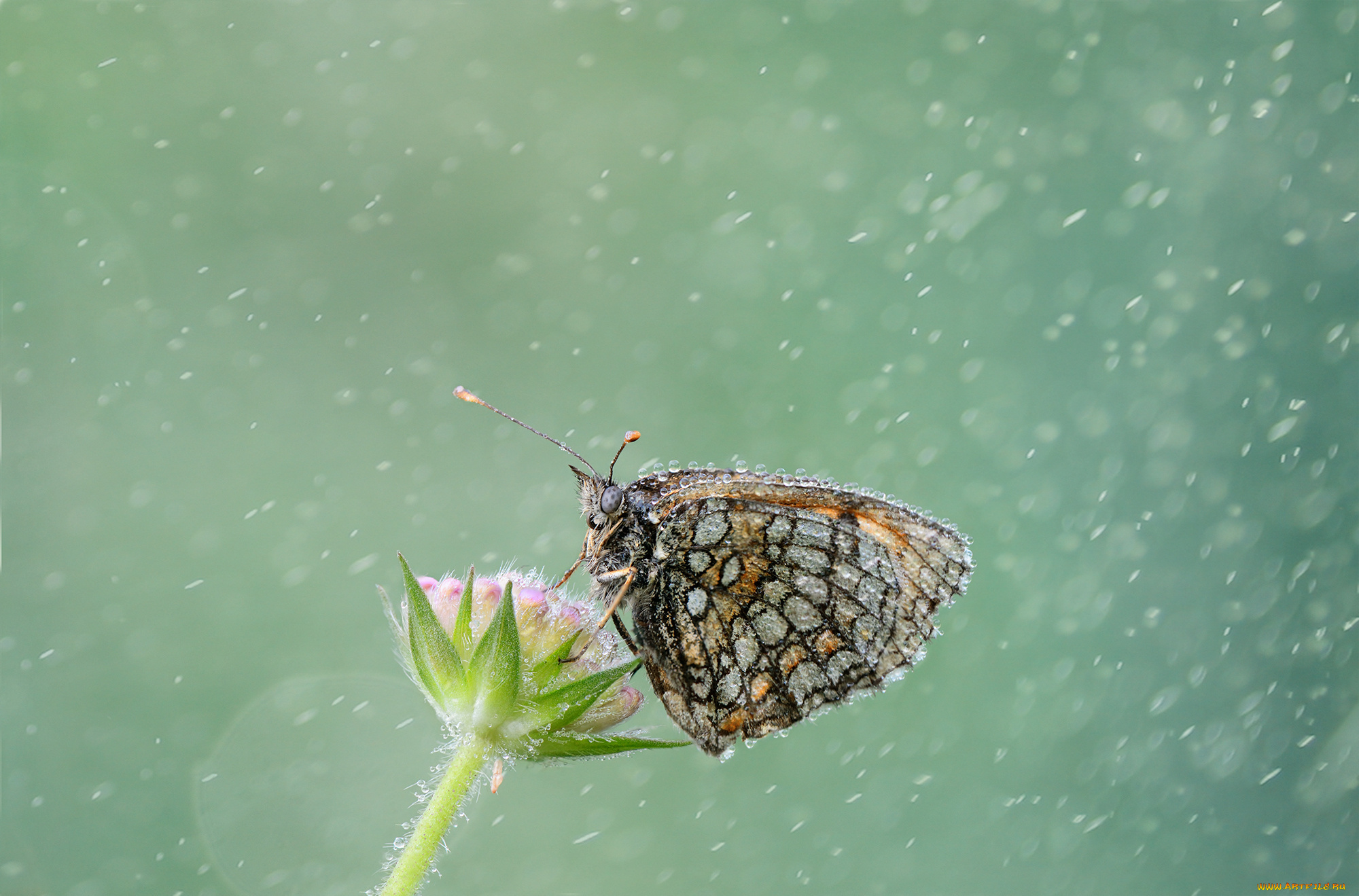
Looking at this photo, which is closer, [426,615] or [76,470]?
[426,615]

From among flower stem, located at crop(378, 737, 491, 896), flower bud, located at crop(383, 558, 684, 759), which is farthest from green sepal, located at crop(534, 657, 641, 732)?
flower stem, located at crop(378, 737, 491, 896)

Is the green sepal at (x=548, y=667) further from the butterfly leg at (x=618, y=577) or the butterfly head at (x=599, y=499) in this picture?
the butterfly head at (x=599, y=499)

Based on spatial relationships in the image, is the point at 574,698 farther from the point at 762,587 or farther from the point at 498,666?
the point at 762,587

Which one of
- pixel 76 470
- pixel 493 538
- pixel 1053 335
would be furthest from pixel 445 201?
pixel 1053 335

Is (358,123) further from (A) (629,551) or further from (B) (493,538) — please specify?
(A) (629,551)

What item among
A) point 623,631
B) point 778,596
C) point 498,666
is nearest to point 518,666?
point 498,666

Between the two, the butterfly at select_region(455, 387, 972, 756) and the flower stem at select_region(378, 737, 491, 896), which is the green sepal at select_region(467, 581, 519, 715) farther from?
the butterfly at select_region(455, 387, 972, 756)

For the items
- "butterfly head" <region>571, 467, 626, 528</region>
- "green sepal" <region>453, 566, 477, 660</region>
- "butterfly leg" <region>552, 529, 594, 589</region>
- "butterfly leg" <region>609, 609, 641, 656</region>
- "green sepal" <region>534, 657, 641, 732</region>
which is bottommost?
"green sepal" <region>534, 657, 641, 732</region>
